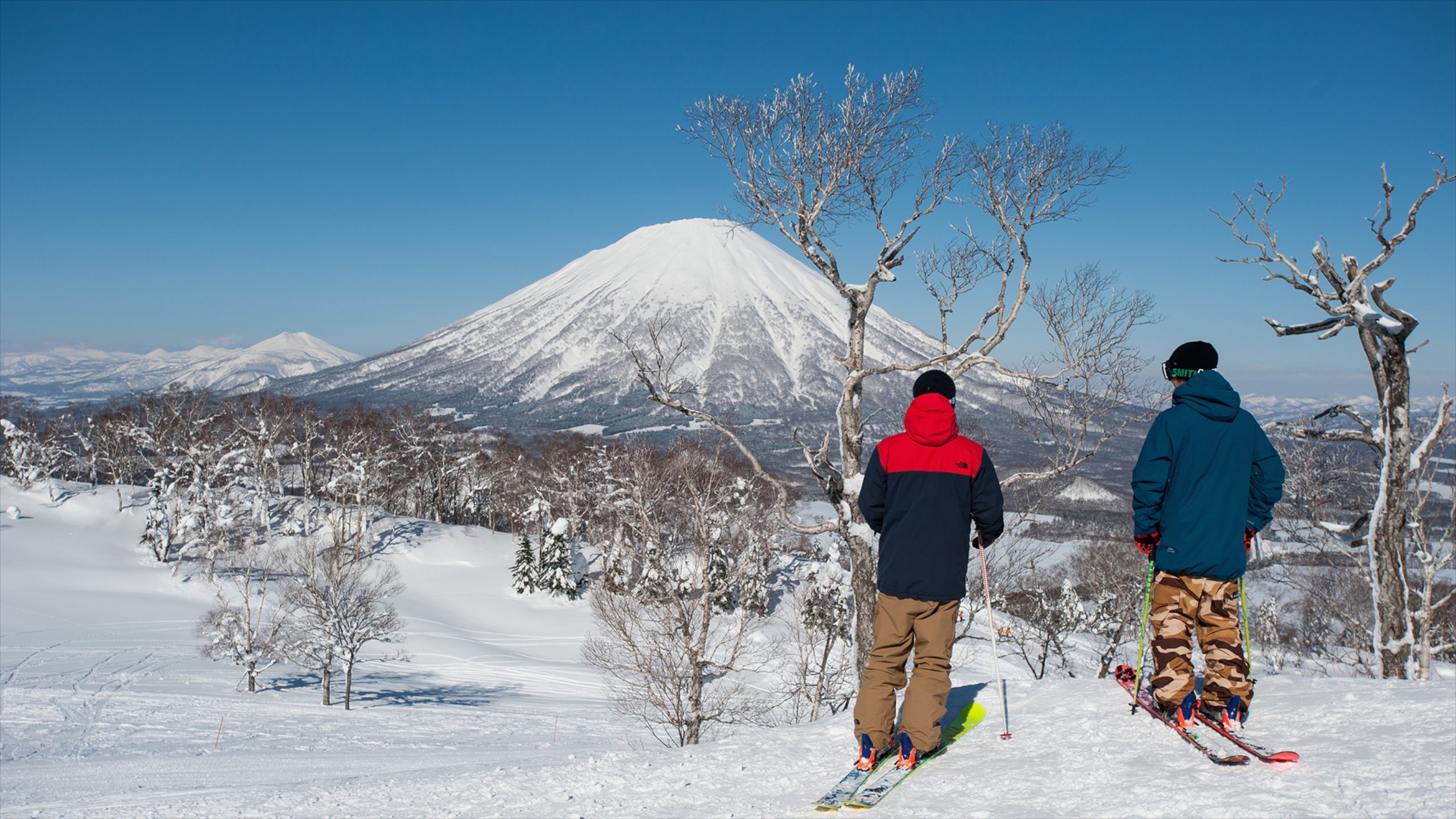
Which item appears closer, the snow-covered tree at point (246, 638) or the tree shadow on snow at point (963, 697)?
the tree shadow on snow at point (963, 697)

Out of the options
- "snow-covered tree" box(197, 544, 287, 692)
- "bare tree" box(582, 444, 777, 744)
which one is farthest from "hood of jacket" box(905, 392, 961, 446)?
"snow-covered tree" box(197, 544, 287, 692)

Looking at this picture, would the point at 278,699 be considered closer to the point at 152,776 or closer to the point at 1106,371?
the point at 152,776

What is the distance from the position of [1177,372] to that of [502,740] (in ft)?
64.2

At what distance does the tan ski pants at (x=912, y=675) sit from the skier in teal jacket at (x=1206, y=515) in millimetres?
1285

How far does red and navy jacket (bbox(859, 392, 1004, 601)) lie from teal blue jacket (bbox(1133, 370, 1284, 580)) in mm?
878

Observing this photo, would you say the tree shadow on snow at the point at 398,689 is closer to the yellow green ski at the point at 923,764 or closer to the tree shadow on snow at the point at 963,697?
the tree shadow on snow at the point at 963,697

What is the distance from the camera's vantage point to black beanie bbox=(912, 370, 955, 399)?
436 cm

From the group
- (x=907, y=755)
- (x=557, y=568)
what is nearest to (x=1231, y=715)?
(x=907, y=755)

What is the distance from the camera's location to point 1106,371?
396 inches

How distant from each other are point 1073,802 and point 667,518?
30.8 m

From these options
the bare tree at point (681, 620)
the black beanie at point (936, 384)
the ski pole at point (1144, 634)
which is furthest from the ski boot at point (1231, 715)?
the bare tree at point (681, 620)

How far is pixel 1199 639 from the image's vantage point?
460 cm

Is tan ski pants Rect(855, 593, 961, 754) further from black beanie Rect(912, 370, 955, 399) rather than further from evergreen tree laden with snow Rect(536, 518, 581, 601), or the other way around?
evergreen tree laden with snow Rect(536, 518, 581, 601)

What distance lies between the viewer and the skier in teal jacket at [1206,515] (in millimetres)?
4324
